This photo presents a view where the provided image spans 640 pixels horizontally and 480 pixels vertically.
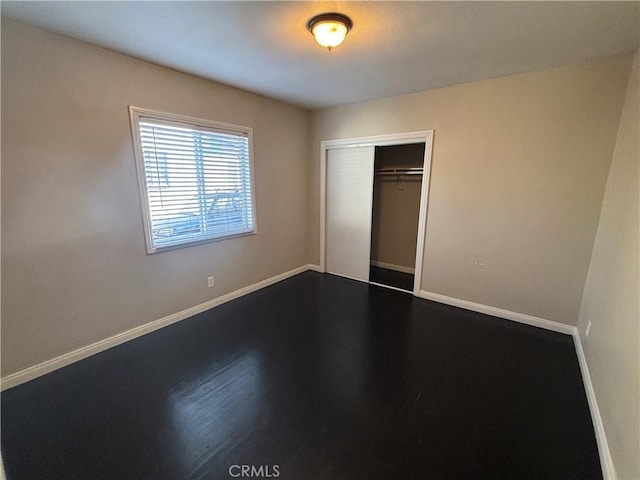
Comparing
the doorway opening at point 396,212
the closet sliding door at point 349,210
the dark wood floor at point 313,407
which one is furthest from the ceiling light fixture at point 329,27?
the doorway opening at point 396,212

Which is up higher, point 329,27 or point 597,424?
point 329,27

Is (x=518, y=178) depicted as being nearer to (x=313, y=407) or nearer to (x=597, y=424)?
(x=597, y=424)

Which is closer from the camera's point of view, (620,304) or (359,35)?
(620,304)

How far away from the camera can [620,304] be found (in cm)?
161

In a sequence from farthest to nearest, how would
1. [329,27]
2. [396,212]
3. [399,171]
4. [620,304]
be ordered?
1. [396,212]
2. [399,171]
3. [329,27]
4. [620,304]

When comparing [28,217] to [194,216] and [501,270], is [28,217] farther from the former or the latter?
[501,270]

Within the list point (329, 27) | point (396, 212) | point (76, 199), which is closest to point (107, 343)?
point (76, 199)

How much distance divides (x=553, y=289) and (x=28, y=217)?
4.45 meters

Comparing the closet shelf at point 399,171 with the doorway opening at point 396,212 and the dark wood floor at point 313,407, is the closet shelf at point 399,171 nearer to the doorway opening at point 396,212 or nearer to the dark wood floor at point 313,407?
the doorway opening at point 396,212

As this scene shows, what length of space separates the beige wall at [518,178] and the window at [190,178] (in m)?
1.92

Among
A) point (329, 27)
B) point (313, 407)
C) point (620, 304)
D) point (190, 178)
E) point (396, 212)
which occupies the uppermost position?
point (329, 27)

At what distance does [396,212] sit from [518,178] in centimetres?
194

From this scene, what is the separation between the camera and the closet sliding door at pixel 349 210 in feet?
12.6

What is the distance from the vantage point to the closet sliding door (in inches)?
151
